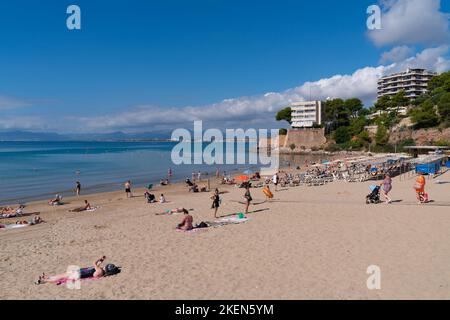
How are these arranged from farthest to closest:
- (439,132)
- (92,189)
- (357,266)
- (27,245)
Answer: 1. (439,132)
2. (92,189)
3. (27,245)
4. (357,266)

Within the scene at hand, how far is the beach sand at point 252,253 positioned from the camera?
6797 millimetres

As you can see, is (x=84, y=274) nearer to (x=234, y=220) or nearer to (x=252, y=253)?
(x=252, y=253)

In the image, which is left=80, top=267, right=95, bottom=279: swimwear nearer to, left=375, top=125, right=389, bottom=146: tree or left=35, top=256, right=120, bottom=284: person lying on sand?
left=35, top=256, right=120, bottom=284: person lying on sand

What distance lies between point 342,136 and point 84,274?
7657 centimetres

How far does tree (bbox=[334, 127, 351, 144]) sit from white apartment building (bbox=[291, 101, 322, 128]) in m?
17.6

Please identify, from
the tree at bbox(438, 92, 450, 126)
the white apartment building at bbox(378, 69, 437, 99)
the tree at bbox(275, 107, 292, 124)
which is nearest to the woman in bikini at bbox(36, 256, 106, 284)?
the tree at bbox(438, 92, 450, 126)

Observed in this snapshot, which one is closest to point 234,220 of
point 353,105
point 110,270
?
point 110,270

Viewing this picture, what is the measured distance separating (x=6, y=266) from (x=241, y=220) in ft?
23.6

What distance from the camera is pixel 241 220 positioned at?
12891 millimetres

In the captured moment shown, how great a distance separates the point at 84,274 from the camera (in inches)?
300

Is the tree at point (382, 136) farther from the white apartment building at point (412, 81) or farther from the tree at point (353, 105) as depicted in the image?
Result: the white apartment building at point (412, 81)
